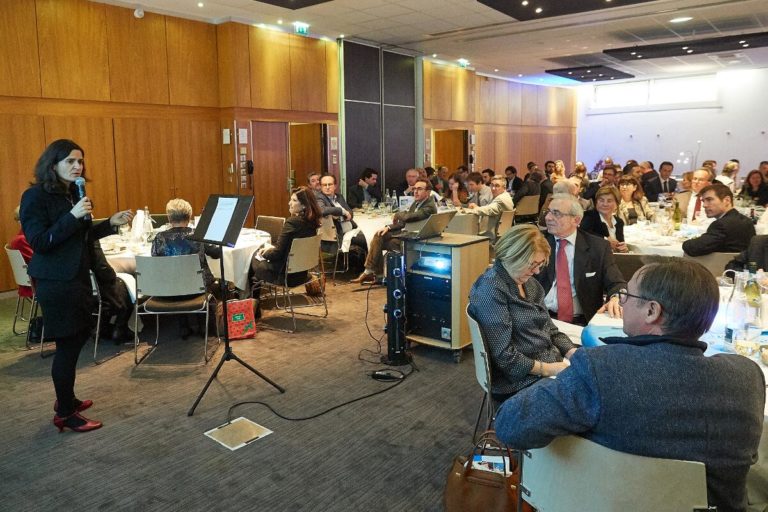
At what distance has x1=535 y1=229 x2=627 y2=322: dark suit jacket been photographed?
12.4 ft

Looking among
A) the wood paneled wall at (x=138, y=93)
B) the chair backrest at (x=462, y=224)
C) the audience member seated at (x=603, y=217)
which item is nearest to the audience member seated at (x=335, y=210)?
the chair backrest at (x=462, y=224)

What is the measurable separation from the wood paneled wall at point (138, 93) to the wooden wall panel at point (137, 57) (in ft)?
0.04

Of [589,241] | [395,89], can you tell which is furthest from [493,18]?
[589,241]

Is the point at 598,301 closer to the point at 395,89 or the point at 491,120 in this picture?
the point at 395,89

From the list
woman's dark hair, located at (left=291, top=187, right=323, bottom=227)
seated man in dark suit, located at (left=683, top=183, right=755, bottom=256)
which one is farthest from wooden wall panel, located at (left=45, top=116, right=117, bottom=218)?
seated man in dark suit, located at (left=683, top=183, right=755, bottom=256)

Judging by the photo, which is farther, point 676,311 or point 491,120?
point 491,120

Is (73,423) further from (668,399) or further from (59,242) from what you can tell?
(668,399)

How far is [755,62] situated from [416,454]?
15326 mm

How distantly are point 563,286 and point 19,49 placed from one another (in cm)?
686

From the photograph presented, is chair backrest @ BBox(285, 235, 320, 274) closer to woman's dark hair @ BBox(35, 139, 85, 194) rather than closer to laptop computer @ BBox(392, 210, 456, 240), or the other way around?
laptop computer @ BBox(392, 210, 456, 240)

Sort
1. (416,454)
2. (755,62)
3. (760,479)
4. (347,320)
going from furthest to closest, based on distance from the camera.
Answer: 1. (755,62)
2. (347,320)
3. (416,454)
4. (760,479)

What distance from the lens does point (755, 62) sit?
14.5 metres

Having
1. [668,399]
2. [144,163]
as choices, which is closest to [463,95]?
[144,163]

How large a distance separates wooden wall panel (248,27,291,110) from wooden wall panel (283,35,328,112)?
0.44ft
